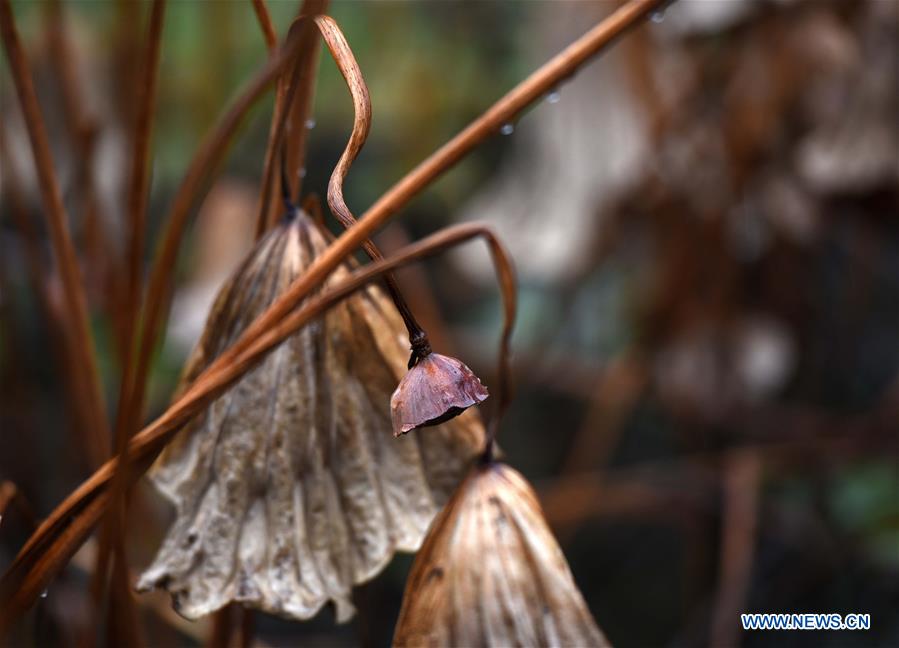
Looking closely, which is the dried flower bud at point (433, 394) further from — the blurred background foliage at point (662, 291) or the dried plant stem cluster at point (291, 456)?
the blurred background foliage at point (662, 291)

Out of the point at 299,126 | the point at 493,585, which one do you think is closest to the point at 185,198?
the point at 299,126

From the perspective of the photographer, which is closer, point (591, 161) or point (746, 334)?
point (746, 334)

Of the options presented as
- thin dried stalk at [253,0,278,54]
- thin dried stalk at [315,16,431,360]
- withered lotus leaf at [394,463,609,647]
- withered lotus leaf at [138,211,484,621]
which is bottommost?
withered lotus leaf at [394,463,609,647]

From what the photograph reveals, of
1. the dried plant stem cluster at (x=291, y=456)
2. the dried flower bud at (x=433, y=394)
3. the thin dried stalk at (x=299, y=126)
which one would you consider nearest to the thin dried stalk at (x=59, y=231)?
the dried plant stem cluster at (x=291, y=456)

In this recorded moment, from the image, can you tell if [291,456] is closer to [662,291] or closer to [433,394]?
[433,394]

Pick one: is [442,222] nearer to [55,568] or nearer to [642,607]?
[642,607]

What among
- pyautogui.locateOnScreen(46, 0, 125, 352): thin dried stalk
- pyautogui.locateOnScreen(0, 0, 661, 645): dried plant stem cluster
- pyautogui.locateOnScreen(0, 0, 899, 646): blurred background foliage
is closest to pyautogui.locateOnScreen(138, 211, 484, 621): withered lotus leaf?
pyautogui.locateOnScreen(0, 0, 661, 645): dried plant stem cluster

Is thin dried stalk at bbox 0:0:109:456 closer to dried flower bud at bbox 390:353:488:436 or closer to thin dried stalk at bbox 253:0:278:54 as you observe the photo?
thin dried stalk at bbox 253:0:278:54

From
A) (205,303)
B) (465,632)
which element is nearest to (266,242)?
(465,632)
